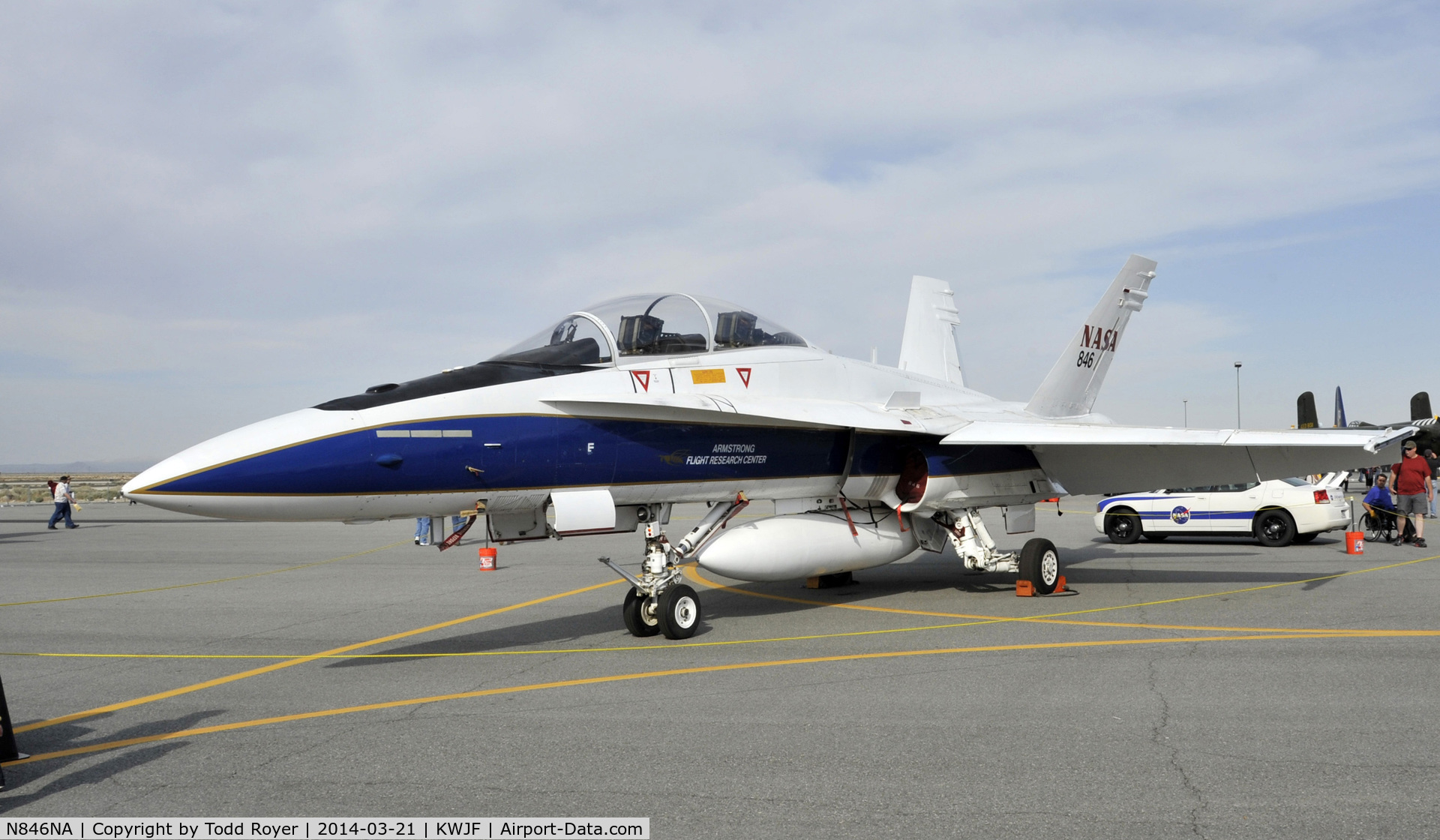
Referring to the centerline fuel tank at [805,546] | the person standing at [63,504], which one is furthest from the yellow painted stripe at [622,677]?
the person standing at [63,504]

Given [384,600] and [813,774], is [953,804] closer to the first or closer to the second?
[813,774]

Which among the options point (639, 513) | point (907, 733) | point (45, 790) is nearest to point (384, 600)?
point (639, 513)

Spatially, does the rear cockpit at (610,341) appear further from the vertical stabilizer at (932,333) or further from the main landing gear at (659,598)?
the vertical stabilizer at (932,333)

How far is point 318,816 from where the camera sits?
438 centimetres

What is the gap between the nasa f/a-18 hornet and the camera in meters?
7.21

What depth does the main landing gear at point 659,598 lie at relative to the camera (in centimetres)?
877

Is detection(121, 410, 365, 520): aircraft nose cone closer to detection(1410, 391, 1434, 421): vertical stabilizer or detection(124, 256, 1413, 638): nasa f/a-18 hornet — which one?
detection(124, 256, 1413, 638): nasa f/a-18 hornet

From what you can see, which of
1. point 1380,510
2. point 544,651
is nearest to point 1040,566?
point 544,651

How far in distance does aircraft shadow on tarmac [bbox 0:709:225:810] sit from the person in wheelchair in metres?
19.2

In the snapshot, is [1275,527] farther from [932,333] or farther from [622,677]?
[622,677]

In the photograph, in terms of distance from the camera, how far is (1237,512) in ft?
58.8

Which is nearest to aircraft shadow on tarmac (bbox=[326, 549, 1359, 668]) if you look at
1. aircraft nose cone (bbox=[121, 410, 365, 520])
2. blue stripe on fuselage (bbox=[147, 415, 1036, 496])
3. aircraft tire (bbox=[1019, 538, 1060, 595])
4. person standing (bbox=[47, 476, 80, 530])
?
aircraft tire (bbox=[1019, 538, 1060, 595])

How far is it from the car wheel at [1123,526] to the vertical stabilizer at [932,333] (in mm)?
4315

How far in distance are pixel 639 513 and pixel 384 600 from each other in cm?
477
